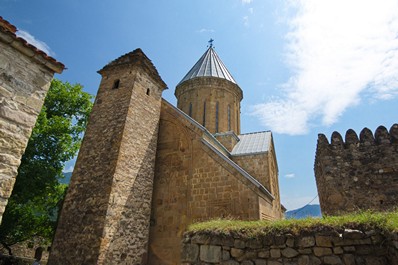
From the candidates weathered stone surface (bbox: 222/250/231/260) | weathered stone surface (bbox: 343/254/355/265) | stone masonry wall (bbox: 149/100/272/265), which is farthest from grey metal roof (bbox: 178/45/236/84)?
weathered stone surface (bbox: 343/254/355/265)

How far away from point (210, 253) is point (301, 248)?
1442 millimetres

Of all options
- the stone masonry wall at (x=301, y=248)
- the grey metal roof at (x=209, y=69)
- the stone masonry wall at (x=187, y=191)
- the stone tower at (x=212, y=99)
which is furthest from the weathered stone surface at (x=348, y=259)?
the grey metal roof at (x=209, y=69)

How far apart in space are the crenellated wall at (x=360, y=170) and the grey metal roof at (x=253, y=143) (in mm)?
4243

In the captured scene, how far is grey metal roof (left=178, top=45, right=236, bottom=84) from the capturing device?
715 inches

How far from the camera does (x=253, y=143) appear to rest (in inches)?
562

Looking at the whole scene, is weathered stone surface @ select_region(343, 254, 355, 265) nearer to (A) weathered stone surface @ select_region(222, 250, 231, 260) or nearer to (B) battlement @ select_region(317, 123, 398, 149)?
(A) weathered stone surface @ select_region(222, 250, 231, 260)

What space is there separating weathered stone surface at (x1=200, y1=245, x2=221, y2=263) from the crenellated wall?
19.1 feet

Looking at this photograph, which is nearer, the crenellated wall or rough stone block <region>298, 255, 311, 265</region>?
rough stone block <region>298, 255, 311, 265</region>

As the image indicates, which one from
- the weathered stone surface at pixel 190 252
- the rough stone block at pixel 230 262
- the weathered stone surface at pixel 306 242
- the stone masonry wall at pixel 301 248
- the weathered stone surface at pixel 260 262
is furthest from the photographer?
the weathered stone surface at pixel 190 252

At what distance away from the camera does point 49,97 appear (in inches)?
488

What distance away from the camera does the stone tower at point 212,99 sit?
54.5 ft

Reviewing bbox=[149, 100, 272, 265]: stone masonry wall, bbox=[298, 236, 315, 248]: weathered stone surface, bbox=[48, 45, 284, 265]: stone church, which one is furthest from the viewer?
bbox=[149, 100, 272, 265]: stone masonry wall

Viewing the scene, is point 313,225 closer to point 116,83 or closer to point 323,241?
point 323,241

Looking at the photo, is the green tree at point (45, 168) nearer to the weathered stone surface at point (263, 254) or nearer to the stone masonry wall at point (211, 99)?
the stone masonry wall at point (211, 99)
